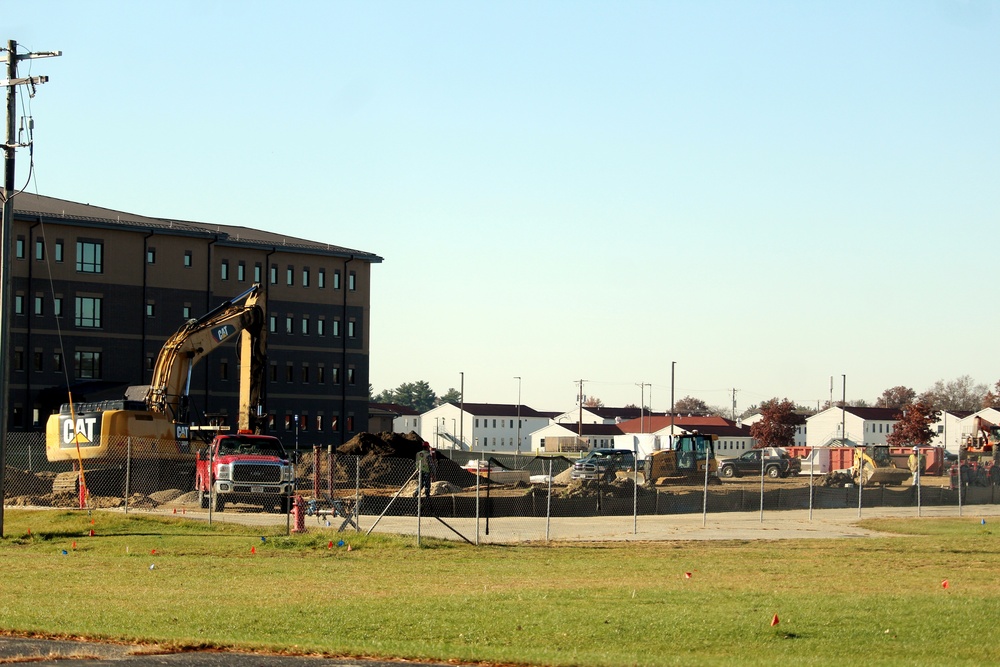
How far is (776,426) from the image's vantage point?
124062mm

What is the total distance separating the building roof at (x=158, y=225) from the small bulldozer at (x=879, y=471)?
131ft

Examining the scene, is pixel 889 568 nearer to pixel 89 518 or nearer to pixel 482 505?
pixel 482 505

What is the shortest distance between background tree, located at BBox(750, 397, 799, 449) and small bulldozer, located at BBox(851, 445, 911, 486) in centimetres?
6082

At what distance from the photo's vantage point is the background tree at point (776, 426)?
406 ft

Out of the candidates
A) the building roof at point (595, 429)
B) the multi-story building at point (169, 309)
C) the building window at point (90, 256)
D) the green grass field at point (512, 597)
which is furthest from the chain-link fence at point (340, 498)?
the building roof at point (595, 429)

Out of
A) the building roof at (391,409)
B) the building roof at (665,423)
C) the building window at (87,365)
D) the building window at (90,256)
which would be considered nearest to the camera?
the building window at (87,365)

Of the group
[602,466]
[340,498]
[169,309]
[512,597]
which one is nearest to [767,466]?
[602,466]

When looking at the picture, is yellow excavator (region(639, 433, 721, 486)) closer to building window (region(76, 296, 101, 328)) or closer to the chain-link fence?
the chain-link fence

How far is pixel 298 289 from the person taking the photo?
85188 mm

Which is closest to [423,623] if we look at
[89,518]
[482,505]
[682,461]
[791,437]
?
[89,518]

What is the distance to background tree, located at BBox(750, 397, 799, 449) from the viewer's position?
123750mm

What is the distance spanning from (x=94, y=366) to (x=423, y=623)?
2479 inches

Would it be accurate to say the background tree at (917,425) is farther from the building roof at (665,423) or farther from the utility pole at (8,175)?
the utility pole at (8,175)

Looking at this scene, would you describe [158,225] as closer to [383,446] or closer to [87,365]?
[87,365]
